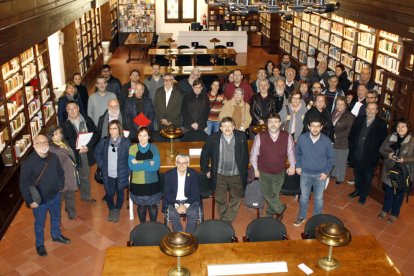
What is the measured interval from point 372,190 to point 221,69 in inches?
246

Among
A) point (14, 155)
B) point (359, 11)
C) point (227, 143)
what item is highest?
point (359, 11)

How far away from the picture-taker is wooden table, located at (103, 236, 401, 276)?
405cm

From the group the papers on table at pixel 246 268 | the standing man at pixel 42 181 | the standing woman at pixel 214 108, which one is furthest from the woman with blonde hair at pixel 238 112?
the papers on table at pixel 246 268

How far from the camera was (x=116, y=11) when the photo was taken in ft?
66.3

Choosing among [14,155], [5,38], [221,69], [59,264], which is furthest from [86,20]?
[59,264]

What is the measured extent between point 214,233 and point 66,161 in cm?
218

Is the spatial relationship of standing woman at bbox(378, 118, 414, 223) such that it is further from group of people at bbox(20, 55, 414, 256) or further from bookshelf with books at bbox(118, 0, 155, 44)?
bookshelf with books at bbox(118, 0, 155, 44)

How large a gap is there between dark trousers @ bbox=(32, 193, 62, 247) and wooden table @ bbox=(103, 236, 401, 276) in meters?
1.57

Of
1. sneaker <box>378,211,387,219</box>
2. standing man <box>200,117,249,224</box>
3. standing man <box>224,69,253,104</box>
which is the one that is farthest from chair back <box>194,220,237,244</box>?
standing man <box>224,69,253,104</box>

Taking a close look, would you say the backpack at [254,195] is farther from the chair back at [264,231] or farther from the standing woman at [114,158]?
the standing woman at [114,158]

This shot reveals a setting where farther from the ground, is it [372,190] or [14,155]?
[14,155]

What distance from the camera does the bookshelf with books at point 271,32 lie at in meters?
18.1

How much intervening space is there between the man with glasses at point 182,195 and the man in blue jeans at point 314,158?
1384mm

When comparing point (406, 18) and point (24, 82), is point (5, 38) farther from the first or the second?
point (406, 18)
